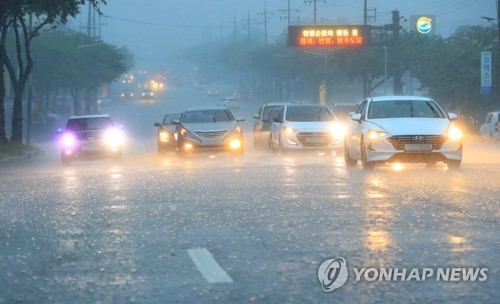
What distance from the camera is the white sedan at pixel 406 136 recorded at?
22.0 metres

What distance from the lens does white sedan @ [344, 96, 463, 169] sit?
72.0 ft

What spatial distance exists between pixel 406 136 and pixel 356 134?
2.22 m

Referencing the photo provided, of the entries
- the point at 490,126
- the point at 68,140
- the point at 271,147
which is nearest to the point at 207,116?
the point at 271,147

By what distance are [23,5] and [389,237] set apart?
1282 inches

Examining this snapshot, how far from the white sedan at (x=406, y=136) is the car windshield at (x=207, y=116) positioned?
10939 millimetres

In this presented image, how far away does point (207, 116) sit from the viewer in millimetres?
34438

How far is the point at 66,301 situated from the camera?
308 inches

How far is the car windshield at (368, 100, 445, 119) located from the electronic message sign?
138ft

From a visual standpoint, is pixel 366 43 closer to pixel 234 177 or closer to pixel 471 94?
pixel 471 94

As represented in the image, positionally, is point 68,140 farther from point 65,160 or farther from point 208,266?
point 208,266

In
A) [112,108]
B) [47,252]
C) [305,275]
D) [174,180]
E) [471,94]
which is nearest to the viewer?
[305,275]

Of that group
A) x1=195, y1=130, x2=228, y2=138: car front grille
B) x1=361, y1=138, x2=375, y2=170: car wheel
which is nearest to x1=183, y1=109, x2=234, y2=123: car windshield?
x1=195, y1=130, x2=228, y2=138: car front grille

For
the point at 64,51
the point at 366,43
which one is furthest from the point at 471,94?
the point at 64,51

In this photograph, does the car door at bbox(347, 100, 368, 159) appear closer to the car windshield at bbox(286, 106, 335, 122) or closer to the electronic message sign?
the car windshield at bbox(286, 106, 335, 122)
